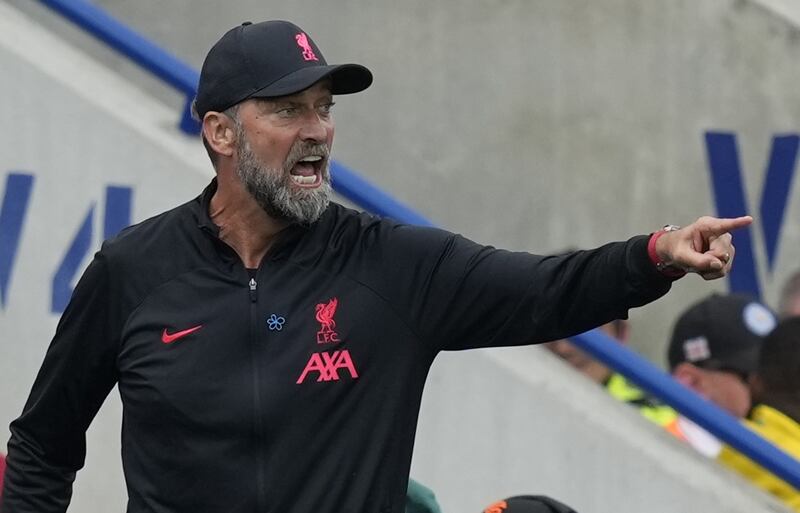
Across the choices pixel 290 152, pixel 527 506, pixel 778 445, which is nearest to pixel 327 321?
pixel 290 152

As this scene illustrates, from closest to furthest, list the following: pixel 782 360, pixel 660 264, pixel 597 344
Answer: pixel 660 264, pixel 597 344, pixel 782 360

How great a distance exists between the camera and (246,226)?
127 inches

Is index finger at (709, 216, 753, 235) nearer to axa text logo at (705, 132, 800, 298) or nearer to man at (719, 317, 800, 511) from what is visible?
man at (719, 317, 800, 511)

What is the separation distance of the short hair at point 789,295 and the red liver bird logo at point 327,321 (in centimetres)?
442

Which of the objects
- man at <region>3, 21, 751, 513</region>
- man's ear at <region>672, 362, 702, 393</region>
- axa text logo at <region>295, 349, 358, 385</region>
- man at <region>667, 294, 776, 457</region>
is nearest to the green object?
man at <region>3, 21, 751, 513</region>

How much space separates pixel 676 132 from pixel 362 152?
150 centimetres

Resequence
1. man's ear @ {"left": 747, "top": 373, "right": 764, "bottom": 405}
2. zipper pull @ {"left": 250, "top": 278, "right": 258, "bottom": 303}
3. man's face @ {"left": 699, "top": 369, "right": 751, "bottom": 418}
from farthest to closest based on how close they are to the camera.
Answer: man's face @ {"left": 699, "top": 369, "right": 751, "bottom": 418}, man's ear @ {"left": 747, "top": 373, "right": 764, "bottom": 405}, zipper pull @ {"left": 250, "top": 278, "right": 258, "bottom": 303}

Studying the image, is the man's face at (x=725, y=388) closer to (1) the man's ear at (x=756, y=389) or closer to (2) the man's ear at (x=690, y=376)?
(2) the man's ear at (x=690, y=376)

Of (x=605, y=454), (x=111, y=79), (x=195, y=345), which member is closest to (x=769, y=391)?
(x=605, y=454)

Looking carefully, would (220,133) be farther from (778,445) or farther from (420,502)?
(778,445)

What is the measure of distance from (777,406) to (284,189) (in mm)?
2471

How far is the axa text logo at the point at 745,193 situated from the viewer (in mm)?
7559

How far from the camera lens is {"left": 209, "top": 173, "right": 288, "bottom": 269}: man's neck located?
126 inches

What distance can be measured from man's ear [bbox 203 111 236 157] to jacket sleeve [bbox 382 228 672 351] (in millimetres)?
391
